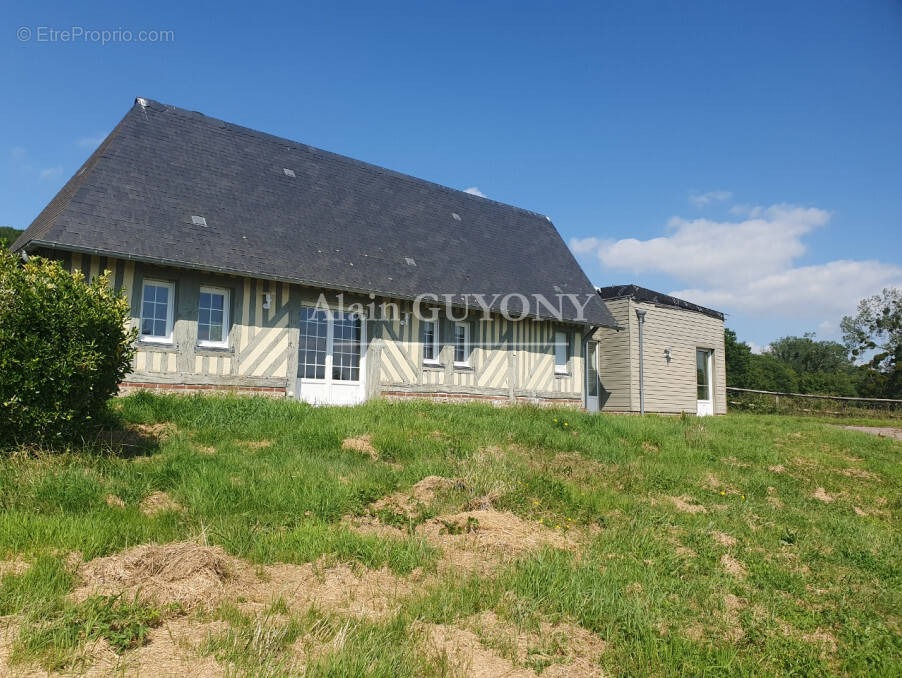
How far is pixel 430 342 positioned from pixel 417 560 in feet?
30.6

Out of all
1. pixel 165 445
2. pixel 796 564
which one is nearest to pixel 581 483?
pixel 796 564

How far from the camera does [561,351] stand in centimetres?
1582

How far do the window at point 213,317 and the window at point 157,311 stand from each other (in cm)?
48

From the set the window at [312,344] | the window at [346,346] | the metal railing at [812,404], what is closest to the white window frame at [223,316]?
the window at [312,344]

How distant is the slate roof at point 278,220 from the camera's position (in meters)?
10.2

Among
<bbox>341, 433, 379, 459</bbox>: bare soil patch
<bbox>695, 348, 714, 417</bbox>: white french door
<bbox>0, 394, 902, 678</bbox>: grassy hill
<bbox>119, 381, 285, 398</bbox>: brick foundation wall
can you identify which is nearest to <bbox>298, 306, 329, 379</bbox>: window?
<bbox>119, 381, 285, 398</bbox>: brick foundation wall

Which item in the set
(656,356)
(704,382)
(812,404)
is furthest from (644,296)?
(812,404)

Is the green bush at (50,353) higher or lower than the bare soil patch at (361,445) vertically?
higher

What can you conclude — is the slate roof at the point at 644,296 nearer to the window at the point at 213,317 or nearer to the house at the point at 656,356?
the house at the point at 656,356

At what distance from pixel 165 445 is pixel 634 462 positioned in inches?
226

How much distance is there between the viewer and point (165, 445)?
270 inches

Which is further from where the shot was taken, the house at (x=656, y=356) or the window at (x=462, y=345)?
the house at (x=656, y=356)

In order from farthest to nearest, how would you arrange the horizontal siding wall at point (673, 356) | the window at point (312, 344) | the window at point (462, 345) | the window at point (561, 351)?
the horizontal siding wall at point (673, 356) < the window at point (561, 351) < the window at point (462, 345) < the window at point (312, 344)

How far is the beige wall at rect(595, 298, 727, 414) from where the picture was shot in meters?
17.7
